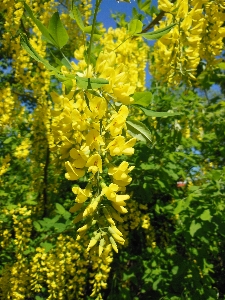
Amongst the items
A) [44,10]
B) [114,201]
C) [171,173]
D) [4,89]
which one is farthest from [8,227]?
[44,10]

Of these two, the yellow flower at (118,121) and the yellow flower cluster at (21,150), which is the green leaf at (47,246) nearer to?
the yellow flower cluster at (21,150)

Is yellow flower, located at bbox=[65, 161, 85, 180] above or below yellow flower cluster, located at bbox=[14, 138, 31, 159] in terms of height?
below

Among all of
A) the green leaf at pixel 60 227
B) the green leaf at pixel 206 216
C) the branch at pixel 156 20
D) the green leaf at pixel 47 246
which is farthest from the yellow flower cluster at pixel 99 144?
the green leaf at pixel 47 246

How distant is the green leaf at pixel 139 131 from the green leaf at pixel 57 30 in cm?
38

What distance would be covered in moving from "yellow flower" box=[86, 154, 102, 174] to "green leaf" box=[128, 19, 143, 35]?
0.50m

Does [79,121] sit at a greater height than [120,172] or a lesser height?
greater

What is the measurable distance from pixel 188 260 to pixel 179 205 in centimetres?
103

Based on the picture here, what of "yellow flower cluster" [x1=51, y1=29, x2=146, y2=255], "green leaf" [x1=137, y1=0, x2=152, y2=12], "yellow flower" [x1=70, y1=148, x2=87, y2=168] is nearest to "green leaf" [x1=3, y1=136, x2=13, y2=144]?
"green leaf" [x1=137, y1=0, x2=152, y2=12]

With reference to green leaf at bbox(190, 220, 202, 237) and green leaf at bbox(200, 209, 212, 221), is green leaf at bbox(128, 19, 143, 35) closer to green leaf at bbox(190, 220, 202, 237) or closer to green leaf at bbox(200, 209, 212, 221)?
green leaf at bbox(200, 209, 212, 221)

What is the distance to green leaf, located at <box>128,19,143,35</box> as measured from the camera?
1.06 meters

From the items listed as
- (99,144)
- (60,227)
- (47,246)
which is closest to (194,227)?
(60,227)

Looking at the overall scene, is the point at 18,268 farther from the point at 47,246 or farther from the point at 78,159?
the point at 78,159

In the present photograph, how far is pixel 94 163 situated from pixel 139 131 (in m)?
0.22

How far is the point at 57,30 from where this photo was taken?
3.08 ft
